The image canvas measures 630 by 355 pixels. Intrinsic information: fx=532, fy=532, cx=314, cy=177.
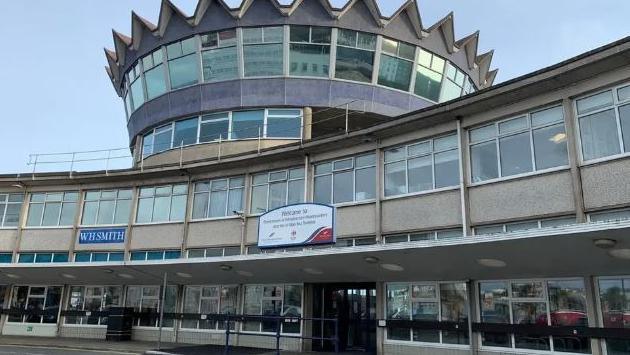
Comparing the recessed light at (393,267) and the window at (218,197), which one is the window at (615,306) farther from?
the window at (218,197)

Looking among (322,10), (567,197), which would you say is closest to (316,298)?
(567,197)

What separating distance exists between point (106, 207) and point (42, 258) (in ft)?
12.1

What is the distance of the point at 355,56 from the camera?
22.8 metres

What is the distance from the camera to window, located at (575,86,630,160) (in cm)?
1180

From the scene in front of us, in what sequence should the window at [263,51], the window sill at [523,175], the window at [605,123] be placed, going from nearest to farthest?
the window at [605,123]
the window sill at [523,175]
the window at [263,51]

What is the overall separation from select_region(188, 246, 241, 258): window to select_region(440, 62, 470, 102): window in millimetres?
11830

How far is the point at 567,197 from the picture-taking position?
1238 centimetres

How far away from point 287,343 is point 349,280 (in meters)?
3.39

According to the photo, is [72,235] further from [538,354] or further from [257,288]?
[538,354]

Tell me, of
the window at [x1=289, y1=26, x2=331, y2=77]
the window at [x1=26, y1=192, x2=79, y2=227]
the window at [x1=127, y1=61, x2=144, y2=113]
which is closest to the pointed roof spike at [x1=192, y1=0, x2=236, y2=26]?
the window at [x1=289, y1=26, x2=331, y2=77]

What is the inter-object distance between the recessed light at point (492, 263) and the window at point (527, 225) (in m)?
0.96

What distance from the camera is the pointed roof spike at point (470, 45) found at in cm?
2566

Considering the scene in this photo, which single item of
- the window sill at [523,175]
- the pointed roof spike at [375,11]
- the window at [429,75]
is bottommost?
the window sill at [523,175]

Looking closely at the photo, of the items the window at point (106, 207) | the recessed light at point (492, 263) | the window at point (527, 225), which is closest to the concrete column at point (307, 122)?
the window at point (106, 207)
